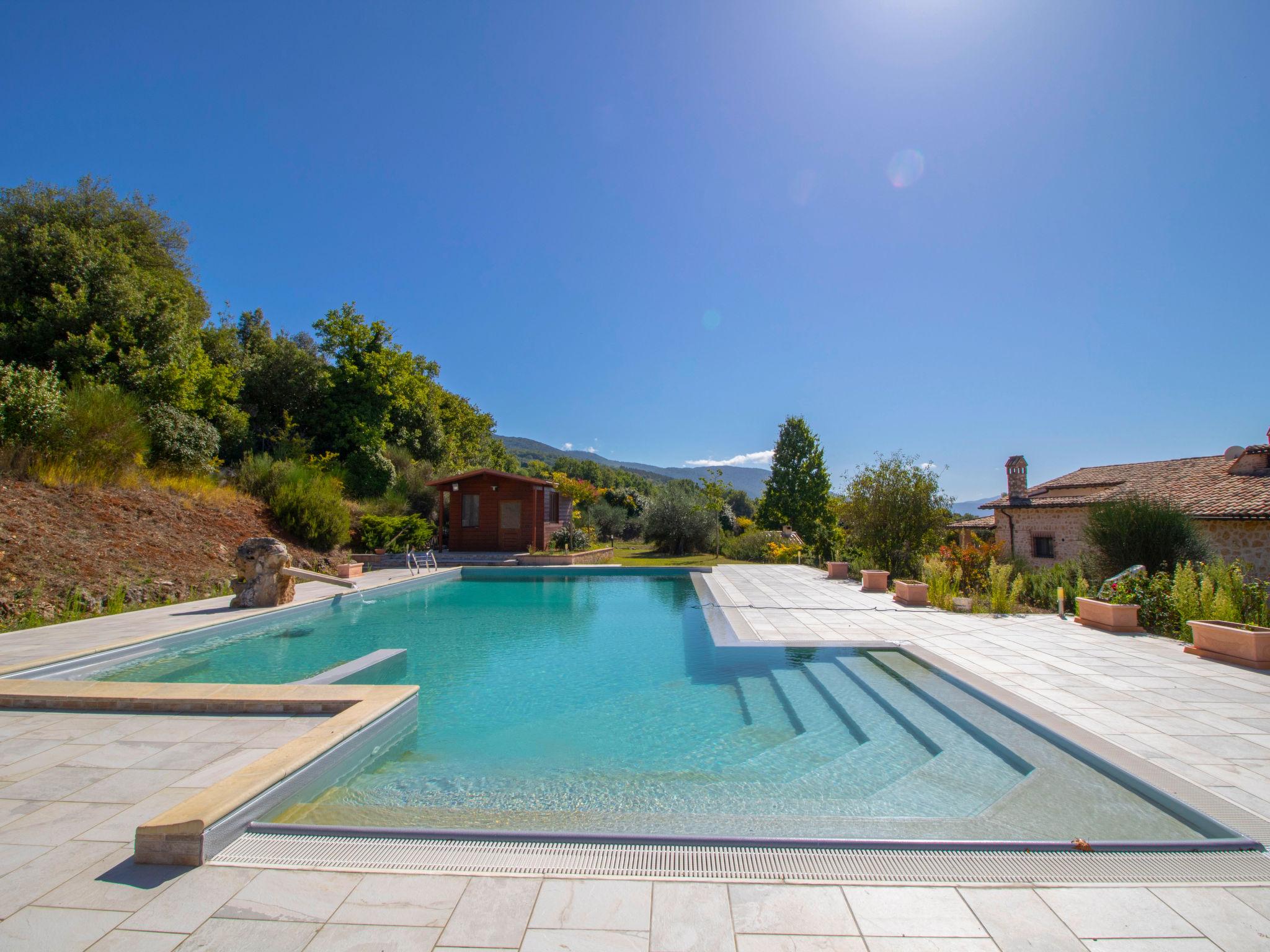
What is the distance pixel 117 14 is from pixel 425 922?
13004 millimetres

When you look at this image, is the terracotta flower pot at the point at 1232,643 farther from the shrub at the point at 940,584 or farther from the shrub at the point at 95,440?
the shrub at the point at 95,440

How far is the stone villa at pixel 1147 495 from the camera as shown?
1086 centimetres

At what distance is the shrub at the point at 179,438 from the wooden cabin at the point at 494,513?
638cm

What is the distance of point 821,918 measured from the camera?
192cm

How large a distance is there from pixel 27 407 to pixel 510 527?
1106 cm

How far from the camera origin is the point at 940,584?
9.25 metres

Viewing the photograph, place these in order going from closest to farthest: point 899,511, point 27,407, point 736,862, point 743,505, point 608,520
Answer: point 736,862 → point 27,407 → point 899,511 → point 608,520 → point 743,505

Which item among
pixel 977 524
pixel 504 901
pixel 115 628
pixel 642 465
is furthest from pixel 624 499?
pixel 642 465

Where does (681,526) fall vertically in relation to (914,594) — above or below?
above

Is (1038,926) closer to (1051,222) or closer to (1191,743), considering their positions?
(1191,743)

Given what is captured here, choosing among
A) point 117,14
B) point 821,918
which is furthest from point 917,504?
point 117,14

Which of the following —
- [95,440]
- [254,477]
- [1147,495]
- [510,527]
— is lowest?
[510,527]

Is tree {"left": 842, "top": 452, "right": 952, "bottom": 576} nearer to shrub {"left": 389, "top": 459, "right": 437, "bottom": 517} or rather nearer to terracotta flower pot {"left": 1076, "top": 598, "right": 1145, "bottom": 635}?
terracotta flower pot {"left": 1076, "top": 598, "right": 1145, "bottom": 635}

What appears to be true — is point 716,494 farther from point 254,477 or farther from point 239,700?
point 239,700
